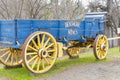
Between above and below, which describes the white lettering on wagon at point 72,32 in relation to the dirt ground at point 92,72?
above

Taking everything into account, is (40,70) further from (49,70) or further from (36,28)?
(36,28)

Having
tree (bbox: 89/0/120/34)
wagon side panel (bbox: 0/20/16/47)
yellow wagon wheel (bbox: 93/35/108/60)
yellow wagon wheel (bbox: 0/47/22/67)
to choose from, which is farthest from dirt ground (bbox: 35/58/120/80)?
tree (bbox: 89/0/120/34)

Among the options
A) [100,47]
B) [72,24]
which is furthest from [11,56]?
[100,47]

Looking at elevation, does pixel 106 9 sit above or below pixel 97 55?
above

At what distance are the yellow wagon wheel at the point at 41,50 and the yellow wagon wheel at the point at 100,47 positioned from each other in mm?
2084

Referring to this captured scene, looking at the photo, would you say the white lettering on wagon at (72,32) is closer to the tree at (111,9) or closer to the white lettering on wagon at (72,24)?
the white lettering on wagon at (72,24)

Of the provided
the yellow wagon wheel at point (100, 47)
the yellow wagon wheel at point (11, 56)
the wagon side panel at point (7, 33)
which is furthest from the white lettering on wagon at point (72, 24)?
the wagon side panel at point (7, 33)

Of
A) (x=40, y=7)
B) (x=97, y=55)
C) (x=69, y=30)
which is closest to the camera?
(x=69, y=30)

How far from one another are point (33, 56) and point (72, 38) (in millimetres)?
1667

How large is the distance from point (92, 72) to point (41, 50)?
1.60 m

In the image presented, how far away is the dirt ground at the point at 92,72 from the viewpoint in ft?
23.2

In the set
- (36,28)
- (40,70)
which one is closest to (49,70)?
(40,70)

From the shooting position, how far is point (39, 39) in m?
7.30

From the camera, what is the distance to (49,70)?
25.5 ft
